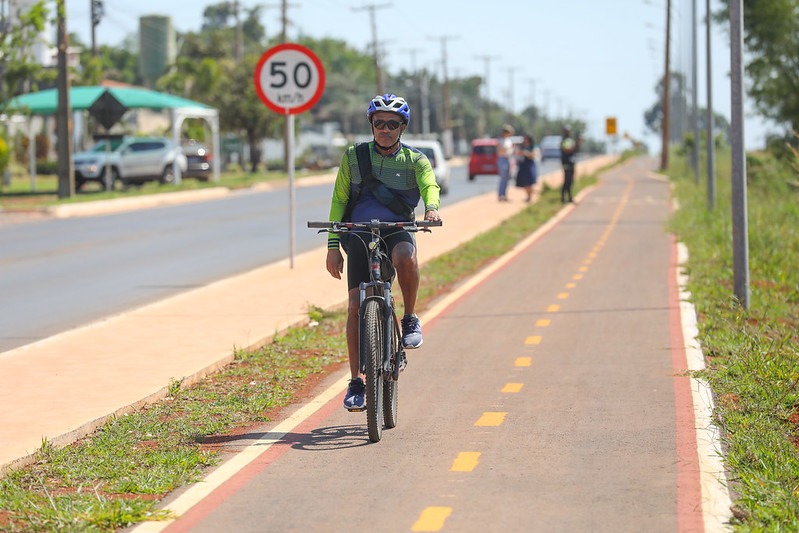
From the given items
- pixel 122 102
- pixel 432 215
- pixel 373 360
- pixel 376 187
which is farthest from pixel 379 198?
pixel 122 102

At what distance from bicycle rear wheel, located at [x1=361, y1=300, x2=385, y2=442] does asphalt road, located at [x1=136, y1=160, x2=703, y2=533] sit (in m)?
0.14

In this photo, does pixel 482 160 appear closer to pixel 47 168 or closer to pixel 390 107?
pixel 47 168

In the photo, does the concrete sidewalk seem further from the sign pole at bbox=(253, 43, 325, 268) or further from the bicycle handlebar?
the sign pole at bbox=(253, 43, 325, 268)

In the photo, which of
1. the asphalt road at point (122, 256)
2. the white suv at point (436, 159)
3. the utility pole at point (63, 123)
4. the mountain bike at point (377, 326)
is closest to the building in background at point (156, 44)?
the white suv at point (436, 159)

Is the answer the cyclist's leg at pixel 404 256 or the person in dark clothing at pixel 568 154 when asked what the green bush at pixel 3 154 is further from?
the cyclist's leg at pixel 404 256

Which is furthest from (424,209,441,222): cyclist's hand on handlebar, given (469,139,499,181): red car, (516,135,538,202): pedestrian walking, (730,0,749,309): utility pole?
(469,139,499,181): red car

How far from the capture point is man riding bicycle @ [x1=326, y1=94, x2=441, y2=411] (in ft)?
26.9

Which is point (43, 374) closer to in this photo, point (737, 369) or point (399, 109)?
point (399, 109)

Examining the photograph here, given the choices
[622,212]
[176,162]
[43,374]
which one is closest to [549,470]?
[43,374]

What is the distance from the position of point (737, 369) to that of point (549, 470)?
3186 millimetres

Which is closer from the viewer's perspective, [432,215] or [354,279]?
[432,215]

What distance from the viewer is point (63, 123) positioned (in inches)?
1523

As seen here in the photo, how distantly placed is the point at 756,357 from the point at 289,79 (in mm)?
8662

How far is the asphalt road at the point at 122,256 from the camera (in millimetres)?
15086
